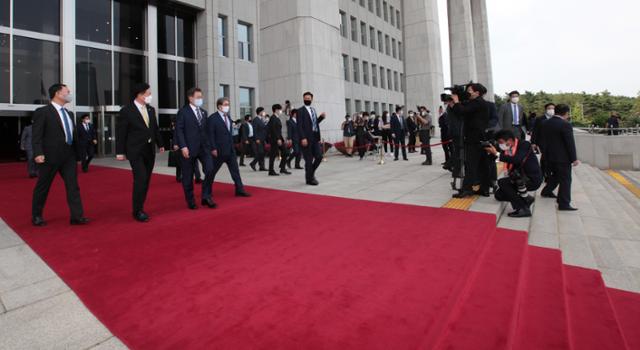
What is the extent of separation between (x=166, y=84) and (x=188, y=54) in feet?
8.40

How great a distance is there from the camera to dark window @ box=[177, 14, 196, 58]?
2191 cm

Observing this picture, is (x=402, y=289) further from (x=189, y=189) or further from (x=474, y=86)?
(x=474, y=86)

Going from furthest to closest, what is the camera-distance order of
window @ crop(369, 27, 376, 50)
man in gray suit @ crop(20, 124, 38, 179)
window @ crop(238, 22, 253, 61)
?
window @ crop(369, 27, 376, 50), window @ crop(238, 22, 253, 61), man in gray suit @ crop(20, 124, 38, 179)

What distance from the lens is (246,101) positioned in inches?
933

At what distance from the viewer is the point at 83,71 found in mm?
18203

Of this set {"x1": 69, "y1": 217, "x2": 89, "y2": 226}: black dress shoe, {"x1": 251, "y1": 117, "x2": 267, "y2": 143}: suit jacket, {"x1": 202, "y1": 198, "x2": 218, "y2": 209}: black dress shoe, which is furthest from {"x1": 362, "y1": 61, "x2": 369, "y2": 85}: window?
{"x1": 69, "y1": 217, "x2": 89, "y2": 226}: black dress shoe

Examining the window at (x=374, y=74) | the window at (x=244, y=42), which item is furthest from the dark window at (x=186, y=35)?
the window at (x=374, y=74)

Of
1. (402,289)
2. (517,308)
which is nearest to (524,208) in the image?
(517,308)

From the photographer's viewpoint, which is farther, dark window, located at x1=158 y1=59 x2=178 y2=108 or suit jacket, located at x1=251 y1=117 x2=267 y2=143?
dark window, located at x1=158 y1=59 x2=178 y2=108

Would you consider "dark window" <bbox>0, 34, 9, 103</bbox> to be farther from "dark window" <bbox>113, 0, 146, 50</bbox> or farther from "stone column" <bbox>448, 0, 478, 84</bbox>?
"stone column" <bbox>448, 0, 478, 84</bbox>

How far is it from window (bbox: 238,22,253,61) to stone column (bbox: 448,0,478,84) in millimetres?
17032

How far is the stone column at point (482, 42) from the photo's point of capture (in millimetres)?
34438

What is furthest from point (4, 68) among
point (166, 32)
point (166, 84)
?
point (166, 32)

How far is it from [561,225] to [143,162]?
612 centimetres
